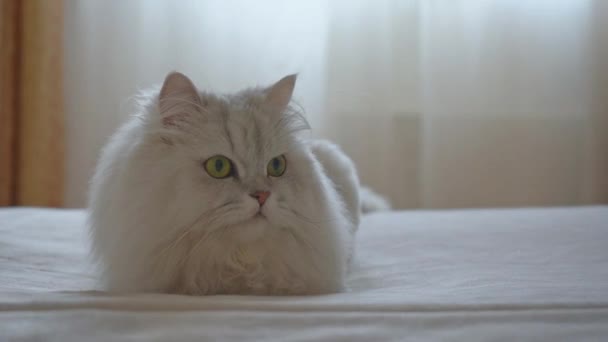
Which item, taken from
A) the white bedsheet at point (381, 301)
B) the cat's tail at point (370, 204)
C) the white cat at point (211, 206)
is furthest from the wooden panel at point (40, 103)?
the white cat at point (211, 206)

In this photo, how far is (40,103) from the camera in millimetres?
2844

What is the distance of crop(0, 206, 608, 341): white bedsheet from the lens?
0.76m

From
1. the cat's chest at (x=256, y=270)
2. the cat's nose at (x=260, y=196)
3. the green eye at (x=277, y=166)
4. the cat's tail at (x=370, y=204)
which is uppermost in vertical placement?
the green eye at (x=277, y=166)

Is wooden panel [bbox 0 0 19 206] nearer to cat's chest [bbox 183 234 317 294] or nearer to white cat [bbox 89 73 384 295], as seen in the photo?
white cat [bbox 89 73 384 295]

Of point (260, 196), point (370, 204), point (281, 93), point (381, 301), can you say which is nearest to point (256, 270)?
point (260, 196)

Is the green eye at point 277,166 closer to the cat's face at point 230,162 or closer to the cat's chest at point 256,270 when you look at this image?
the cat's face at point 230,162

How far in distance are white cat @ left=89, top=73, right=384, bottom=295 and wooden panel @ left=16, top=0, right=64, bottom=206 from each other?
185cm

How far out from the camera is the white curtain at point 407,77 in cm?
299

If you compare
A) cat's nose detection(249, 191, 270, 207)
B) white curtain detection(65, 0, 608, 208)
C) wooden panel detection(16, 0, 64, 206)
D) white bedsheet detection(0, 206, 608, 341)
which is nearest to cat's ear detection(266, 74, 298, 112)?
cat's nose detection(249, 191, 270, 207)

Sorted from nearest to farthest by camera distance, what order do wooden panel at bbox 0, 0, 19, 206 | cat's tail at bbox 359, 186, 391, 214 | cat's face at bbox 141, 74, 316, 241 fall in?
cat's face at bbox 141, 74, 316, 241 → cat's tail at bbox 359, 186, 391, 214 → wooden panel at bbox 0, 0, 19, 206

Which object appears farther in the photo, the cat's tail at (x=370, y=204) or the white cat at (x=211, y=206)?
the cat's tail at (x=370, y=204)

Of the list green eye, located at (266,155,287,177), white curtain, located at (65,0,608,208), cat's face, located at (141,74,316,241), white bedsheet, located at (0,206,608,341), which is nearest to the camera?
white bedsheet, located at (0,206,608,341)

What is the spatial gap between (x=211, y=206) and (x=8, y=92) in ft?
7.53

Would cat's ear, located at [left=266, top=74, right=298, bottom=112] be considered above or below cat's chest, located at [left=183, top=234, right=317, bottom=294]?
above
